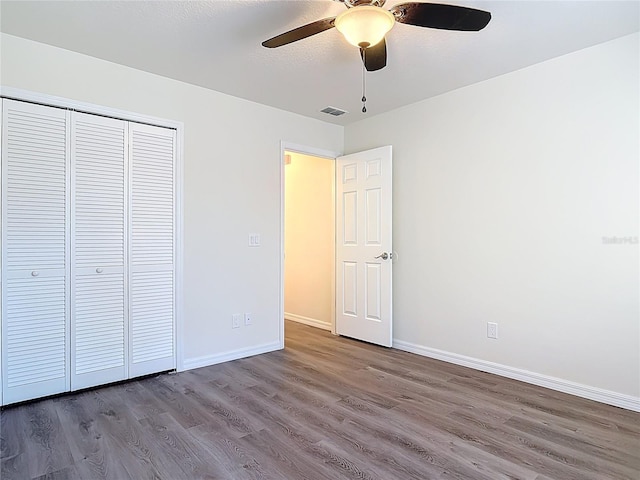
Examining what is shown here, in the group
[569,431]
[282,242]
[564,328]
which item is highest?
[282,242]

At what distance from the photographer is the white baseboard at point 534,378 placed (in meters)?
2.57

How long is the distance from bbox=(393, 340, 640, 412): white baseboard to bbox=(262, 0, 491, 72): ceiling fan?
2464 mm

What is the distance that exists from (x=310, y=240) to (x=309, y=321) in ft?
3.41

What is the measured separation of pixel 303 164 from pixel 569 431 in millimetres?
3924

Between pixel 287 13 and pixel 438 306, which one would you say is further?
pixel 438 306

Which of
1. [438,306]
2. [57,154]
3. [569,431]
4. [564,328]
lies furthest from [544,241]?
[57,154]

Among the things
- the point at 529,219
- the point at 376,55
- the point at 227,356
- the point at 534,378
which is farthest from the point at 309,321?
the point at 376,55

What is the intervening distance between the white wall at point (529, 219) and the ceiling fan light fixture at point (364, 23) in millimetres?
1693

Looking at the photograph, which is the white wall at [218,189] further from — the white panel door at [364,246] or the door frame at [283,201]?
the white panel door at [364,246]

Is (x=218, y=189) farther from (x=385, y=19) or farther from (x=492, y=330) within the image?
(x=492, y=330)

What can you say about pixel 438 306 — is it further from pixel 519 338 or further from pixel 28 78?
pixel 28 78

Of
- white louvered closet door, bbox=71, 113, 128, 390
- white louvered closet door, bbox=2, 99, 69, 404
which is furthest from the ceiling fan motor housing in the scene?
white louvered closet door, bbox=2, 99, 69, 404

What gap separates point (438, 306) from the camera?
3609 mm

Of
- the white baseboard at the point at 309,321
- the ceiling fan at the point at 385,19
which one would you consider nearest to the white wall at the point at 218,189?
the white baseboard at the point at 309,321
